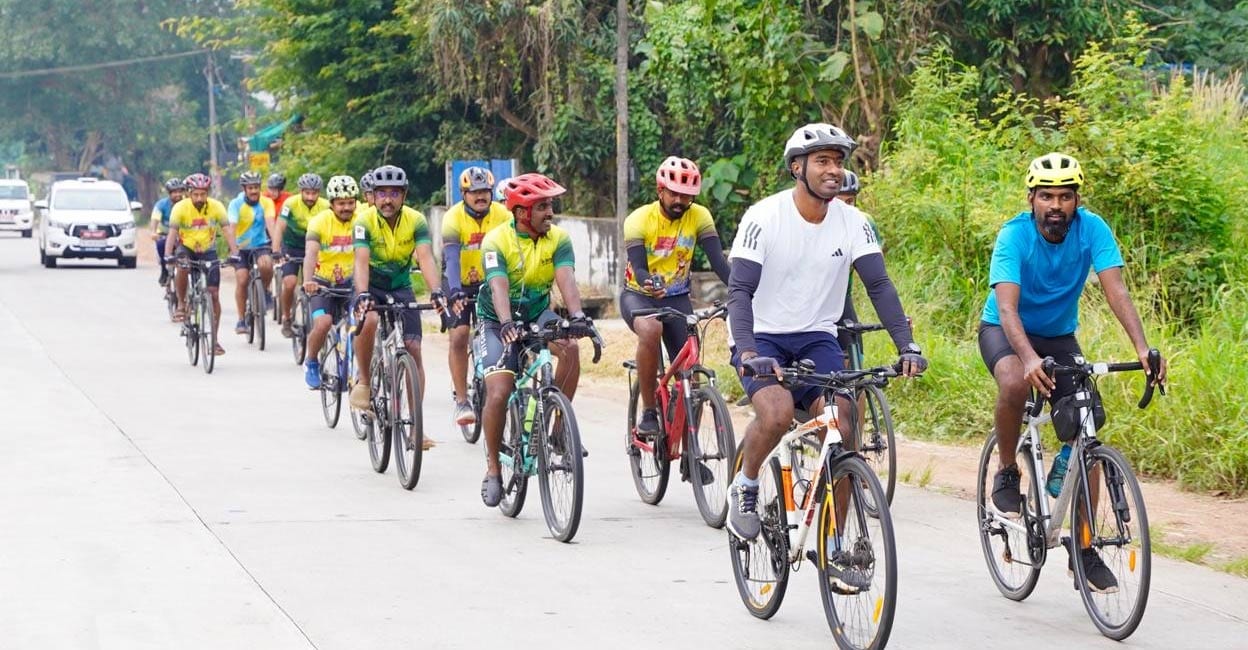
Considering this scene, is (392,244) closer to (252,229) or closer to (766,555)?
(766,555)

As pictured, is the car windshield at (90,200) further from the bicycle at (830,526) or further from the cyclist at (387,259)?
the bicycle at (830,526)

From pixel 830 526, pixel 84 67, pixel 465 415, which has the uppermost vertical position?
pixel 84 67

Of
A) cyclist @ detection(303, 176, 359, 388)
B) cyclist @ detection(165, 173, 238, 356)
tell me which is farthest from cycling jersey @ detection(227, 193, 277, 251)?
cyclist @ detection(303, 176, 359, 388)

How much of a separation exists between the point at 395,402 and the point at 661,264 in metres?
1.93

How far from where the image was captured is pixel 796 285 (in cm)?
695

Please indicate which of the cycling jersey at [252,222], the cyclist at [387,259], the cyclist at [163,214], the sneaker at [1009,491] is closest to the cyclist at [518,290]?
the cyclist at [387,259]

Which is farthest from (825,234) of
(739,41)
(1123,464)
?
(739,41)

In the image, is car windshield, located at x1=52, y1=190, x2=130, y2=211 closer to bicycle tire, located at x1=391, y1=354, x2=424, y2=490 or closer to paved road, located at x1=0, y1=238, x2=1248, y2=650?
paved road, located at x1=0, y1=238, x2=1248, y2=650

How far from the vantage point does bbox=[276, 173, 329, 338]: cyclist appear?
676 inches

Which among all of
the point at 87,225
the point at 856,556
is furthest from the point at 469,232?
the point at 87,225

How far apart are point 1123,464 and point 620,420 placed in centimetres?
762

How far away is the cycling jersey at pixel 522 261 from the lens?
9.34m

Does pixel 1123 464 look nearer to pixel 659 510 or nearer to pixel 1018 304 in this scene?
A: pixel 1018 304

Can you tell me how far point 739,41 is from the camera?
18859 millimetres
